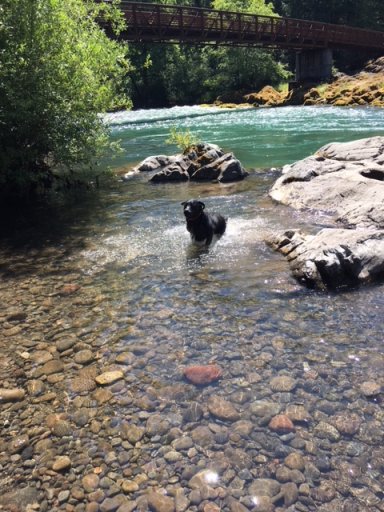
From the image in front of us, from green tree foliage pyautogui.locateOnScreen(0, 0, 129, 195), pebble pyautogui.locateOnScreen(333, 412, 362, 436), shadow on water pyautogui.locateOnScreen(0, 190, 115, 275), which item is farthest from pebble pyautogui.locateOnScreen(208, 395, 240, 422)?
green tree foliage pyautogui.locateOnScreen(0, 0, 129, 195)

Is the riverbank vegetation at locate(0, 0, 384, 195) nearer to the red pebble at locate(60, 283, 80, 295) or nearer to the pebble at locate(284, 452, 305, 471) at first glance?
the red pebble at locate(60, 283, 80, 295)

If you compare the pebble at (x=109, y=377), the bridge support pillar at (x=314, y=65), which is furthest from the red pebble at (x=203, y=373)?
the bridge support pillar at (x=314, y=65)

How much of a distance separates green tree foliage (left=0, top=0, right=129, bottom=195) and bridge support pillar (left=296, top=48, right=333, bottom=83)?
43.2m

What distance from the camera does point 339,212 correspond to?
907cm

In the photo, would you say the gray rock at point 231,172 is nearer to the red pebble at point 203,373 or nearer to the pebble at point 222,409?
the red pebble at point 203,373

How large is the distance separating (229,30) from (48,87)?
35590 millimetres

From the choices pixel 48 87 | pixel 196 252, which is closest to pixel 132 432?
pixel 196 252

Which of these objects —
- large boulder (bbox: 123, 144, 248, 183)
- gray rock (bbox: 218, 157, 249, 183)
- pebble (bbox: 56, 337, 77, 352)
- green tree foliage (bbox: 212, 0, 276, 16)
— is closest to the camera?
pebble (bbox: 56, 337, 77, 352)

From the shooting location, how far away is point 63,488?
3.14 meters

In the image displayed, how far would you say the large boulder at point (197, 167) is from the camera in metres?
13.5

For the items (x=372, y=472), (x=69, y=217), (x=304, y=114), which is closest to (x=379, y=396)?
(x=372, y=472)

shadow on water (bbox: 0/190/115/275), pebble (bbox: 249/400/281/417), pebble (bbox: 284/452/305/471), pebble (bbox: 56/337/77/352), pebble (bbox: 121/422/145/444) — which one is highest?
shadow on water (bbox: 0/190/115/275)

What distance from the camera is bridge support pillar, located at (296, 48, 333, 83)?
48.7m

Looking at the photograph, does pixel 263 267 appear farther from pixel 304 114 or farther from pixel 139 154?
pixel 304 114
